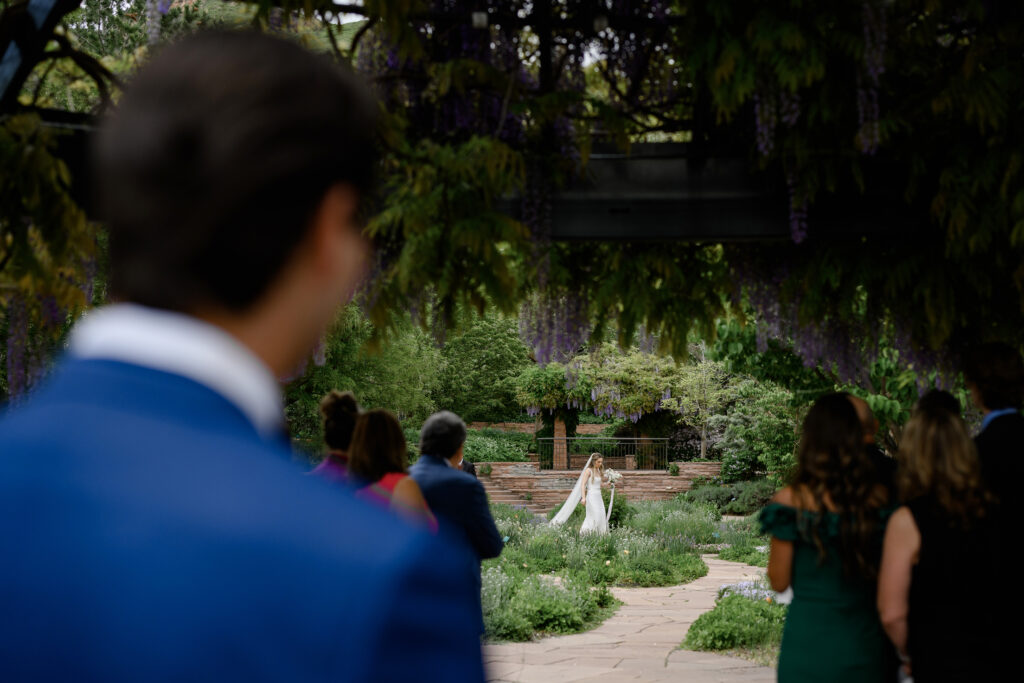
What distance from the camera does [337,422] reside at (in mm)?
4953

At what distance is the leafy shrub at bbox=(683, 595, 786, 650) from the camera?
8.99 metres

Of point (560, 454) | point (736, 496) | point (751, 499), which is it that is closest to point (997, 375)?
point (751, 499)

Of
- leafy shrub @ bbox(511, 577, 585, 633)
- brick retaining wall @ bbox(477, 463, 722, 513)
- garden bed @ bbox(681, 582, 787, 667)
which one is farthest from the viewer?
brick retaining wall @ bbox(477, 463, 722, 513)

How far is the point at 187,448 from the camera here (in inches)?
23.2

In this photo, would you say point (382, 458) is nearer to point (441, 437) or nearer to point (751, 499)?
point (441, 437)

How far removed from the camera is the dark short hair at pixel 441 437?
4953 millimetres

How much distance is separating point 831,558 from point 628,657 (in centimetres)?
558

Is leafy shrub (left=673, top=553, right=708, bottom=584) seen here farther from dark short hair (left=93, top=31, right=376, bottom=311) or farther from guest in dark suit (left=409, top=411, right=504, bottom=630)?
dark short hair (left=93, top=31, right=376, bottom=311)

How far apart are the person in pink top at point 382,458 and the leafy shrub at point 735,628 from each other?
5.52 m

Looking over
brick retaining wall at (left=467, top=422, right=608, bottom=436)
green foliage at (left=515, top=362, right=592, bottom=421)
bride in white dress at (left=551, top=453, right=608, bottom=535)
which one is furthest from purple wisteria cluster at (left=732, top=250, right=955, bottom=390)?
brick retaining wall at (left=467, top=422, right=608, bottom=436)

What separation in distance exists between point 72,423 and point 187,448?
0.26 ft

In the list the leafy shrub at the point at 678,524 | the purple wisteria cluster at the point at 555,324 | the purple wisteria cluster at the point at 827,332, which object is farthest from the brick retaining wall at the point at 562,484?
the purple wisteria cluster at the point at 827,332

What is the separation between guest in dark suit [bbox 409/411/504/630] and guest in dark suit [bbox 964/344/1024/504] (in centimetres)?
239

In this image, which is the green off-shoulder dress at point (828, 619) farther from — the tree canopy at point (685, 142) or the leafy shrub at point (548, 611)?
the leafy shrub at point (548, 611)
